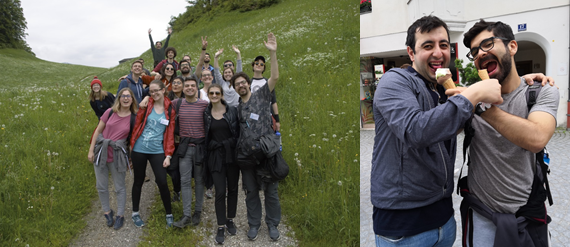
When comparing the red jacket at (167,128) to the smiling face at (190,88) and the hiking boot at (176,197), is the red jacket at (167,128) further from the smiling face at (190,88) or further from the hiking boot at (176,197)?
the hiking boot at (176,197)

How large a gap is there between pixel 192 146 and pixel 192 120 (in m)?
0.38

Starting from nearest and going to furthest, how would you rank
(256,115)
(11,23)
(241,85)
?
(256,115), (241,85), (11,23)

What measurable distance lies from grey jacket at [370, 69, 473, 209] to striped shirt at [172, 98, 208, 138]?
369 cm

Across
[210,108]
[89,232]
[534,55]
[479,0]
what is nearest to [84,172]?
[89,232]

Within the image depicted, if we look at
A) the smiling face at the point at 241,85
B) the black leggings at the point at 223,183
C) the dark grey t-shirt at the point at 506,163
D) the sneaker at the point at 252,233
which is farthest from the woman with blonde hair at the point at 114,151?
the dark grey t-shirt at the point at 506,163

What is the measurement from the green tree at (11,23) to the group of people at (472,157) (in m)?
26.8

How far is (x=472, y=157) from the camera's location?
1.92 m

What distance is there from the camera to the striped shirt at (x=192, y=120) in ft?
16.3

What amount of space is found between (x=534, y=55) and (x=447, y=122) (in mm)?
17402

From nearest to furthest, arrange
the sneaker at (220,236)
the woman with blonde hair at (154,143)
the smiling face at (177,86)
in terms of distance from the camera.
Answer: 1. the sneaker at (220,236)
2. the woman with blonde hair at (154,143)
3. the smiling face at (177,86)

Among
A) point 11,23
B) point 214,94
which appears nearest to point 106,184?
point 214,94

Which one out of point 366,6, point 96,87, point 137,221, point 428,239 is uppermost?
point 366,6

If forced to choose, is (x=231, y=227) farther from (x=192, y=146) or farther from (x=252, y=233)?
(x=192, y=146)

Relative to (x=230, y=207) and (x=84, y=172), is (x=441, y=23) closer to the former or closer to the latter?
(x=230, y=207)
